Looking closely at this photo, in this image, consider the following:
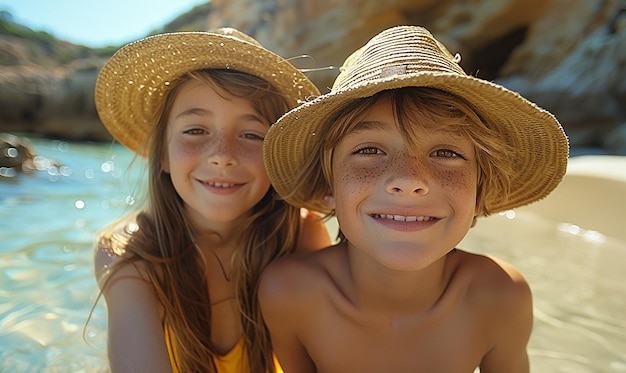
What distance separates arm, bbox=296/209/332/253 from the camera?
2201mm

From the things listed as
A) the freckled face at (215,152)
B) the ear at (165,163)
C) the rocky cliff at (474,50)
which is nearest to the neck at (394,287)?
the freckled face at (215,152)

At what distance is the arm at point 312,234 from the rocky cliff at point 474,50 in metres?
2.28

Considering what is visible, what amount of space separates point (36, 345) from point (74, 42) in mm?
36208

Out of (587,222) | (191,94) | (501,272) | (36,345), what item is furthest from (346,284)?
(587,222)

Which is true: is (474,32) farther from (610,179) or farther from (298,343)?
(298,343)

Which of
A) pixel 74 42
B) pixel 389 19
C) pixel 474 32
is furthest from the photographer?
pixel 74 42

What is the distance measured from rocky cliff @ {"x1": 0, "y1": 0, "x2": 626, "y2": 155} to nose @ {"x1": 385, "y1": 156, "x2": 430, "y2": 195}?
3.09 m

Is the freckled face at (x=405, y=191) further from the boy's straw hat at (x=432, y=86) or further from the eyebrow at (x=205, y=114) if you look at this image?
the eyebrow at (x=205, y=114)

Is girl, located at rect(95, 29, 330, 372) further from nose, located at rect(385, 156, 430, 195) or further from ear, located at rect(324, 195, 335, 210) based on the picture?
nose, located at rect(385, 156, 430, 195)

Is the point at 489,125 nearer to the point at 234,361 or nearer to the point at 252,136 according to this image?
the point at 252,136

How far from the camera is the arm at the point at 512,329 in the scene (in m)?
1.72

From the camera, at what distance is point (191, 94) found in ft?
6.22

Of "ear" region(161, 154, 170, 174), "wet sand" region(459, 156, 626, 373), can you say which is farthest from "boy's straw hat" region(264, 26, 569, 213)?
"wet sand" region(459, 156, 626, 373)

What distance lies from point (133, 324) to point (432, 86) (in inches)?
44.1
